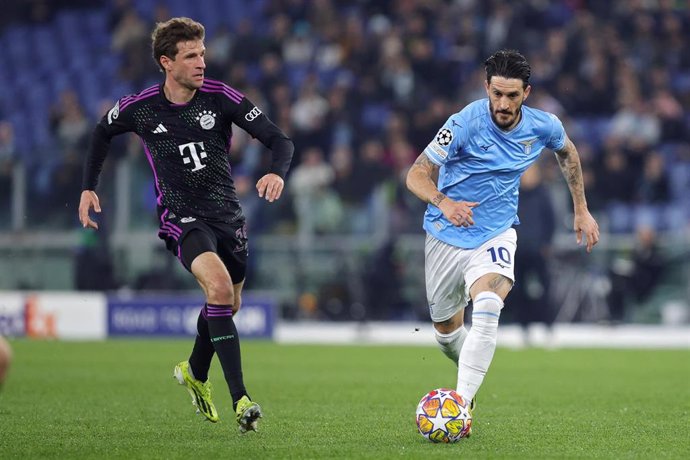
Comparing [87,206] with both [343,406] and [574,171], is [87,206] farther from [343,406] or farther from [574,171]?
[574,171]

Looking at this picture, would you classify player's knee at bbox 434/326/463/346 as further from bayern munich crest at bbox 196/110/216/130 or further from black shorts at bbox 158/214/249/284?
bayern munich crest at bbox 196/110/216/130

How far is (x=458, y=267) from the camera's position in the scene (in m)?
7.74

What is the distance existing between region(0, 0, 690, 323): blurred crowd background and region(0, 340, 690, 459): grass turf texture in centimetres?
345

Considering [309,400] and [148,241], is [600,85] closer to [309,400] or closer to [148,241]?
[148,241]

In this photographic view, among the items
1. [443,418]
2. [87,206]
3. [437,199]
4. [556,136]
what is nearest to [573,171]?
[556,136]

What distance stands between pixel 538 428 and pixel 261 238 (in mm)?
11785

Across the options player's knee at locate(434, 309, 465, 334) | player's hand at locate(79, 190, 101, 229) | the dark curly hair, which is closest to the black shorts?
player's hand at locate(79, 190, 101, 229)

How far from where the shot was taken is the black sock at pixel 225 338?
24.2ft

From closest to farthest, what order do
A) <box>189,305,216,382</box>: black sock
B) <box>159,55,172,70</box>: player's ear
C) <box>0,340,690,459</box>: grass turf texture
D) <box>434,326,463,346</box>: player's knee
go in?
1. <box>0,340,690,459</box>: grass turf texture
2. <box>159,55,172,70</box>: player's ear
3. <box>189,305,216,382</box>: black sock
4. <box>434,326,463,346</box>: player's knee

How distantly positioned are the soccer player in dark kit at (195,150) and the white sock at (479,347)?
1386mm

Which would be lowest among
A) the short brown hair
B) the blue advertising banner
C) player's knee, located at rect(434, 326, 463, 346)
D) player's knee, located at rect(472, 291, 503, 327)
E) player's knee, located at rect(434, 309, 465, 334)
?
the blue advertising banner

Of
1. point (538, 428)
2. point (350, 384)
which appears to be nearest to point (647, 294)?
point (350, 384)

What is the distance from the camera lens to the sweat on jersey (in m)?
7.75

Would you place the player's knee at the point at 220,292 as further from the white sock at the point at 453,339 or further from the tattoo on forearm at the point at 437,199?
the white sock at the point at 453,339
